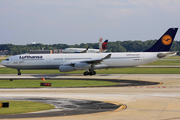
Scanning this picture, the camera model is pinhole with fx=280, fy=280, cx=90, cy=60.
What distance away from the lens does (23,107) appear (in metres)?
21.0

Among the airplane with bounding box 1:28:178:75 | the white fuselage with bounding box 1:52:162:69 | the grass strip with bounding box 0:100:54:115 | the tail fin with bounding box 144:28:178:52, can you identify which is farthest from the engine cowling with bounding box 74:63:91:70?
the grass strip with bounding box 0:100:54:115

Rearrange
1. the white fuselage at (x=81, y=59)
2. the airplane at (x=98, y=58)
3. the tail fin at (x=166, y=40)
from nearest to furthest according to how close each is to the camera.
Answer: the airplane at (x=98, y=58) < the white fuselage at (x=81, y=59) < the tail fin at (x=166, y=40)

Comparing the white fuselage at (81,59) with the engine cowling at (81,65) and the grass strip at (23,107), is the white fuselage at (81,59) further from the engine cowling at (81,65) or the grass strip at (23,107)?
the grass strip at (23,107)

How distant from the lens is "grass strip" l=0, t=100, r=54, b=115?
19.3 metres

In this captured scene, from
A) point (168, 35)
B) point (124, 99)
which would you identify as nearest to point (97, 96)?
point (124, 99)

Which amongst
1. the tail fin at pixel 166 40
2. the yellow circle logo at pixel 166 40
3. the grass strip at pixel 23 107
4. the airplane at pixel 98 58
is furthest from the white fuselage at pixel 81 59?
the grass strip at pixel 23 107

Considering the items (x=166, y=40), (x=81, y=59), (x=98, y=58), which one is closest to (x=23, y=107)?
(x=81, y=59)

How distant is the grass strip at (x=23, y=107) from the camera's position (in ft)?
63.2

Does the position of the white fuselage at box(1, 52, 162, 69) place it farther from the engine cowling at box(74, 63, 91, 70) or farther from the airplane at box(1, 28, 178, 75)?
the engine cowling at box(74, 63, 91, 70)

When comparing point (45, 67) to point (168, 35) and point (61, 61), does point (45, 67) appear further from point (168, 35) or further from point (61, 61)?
point (168, 35)

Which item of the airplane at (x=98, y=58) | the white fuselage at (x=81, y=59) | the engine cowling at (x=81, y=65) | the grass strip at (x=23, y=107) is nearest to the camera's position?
the grass strip at (x=23, y=107)

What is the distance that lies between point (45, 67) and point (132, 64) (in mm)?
16358

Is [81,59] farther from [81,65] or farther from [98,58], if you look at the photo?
[98,58]

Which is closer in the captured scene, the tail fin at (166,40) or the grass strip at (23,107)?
the grass strip at (23,107)
